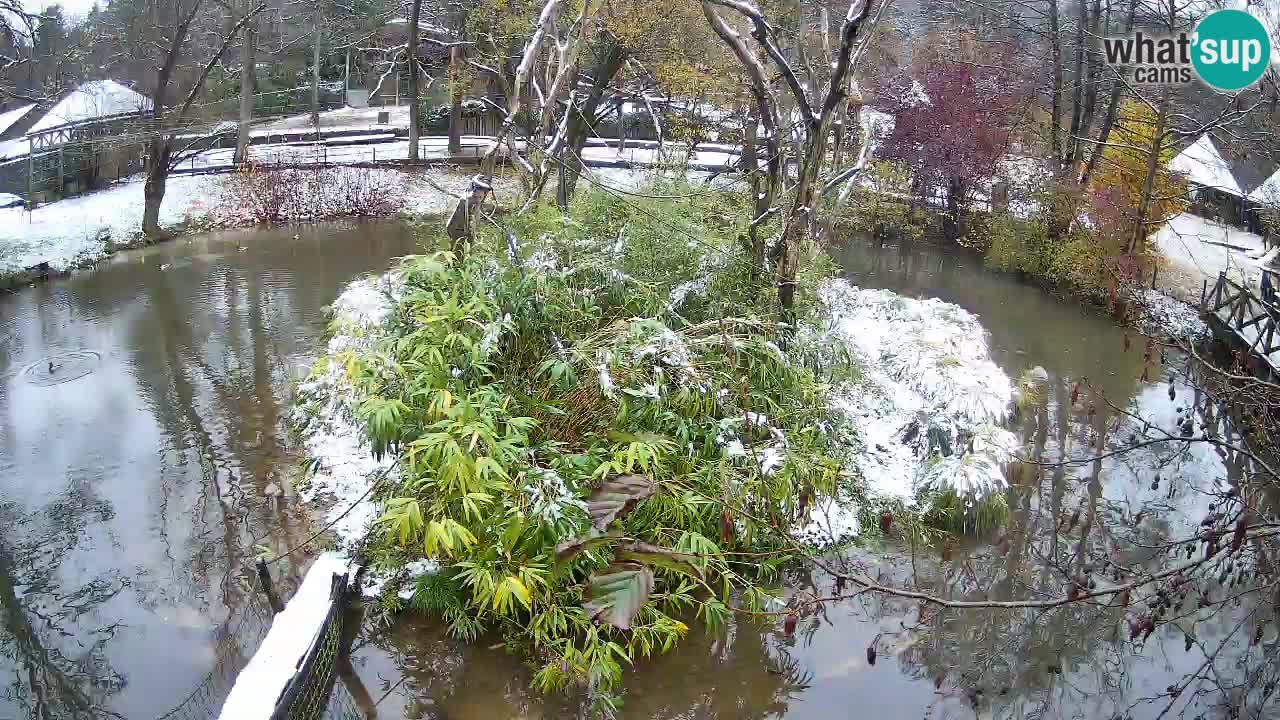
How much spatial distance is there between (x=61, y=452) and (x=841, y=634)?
7582 mm

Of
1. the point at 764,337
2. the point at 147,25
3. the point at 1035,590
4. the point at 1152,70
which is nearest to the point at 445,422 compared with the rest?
the point at 764,337

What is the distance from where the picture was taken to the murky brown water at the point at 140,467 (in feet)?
22.6

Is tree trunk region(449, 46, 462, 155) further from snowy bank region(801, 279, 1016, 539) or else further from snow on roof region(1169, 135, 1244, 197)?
snow on roof region(1169, 135, 1244, 197)

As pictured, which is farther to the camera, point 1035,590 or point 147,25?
point 147,25

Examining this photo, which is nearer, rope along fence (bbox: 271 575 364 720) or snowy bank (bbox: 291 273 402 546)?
rope along fence (bbox: 271 575 364 720)

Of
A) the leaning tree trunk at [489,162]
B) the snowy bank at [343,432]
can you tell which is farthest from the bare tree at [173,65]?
the leaning tree trunk at [489,162]

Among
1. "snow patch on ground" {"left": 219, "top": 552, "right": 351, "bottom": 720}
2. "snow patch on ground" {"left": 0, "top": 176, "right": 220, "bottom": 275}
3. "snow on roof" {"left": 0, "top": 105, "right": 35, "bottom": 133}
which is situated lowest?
"snow patch on ground" {"left": 219, "top": 552, "right": 351, "bottom": 720}

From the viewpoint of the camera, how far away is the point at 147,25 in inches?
940

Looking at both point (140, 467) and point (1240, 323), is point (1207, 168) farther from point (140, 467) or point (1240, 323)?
point (140, 467)

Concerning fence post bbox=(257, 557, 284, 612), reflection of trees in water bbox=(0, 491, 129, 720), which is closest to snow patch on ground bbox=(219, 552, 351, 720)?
fence post bbox=(257, 557, 284, 612)

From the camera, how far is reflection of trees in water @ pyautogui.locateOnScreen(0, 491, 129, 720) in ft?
21.4

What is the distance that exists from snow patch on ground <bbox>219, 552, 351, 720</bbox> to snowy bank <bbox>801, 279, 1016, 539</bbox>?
367 centimetres

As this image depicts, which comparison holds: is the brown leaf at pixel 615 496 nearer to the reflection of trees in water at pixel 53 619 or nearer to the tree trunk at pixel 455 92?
the reflection of trees in water at pixel 53 619

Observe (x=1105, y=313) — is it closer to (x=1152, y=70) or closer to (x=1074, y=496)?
(x=1152, y=70)
